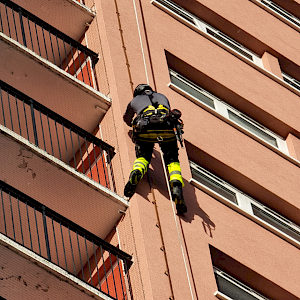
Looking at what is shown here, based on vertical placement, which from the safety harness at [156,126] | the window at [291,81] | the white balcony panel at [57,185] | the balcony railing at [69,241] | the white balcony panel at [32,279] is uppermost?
the window at [291,81]

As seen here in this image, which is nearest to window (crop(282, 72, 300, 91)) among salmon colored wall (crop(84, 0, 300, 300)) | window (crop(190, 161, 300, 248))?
salmon colored wall (crop(84, 0, 300, 300))

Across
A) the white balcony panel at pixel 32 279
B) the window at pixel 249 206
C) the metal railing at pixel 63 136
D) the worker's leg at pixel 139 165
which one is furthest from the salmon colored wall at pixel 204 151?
the white balcony panel at pixel 32 279

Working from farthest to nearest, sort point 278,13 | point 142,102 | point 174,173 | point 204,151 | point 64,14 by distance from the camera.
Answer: point 278,13, point 64,14, point 204,151, point 142,102, point 174,173

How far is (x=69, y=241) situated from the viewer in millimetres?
14797

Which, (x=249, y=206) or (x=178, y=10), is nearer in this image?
(x=249, y=206)

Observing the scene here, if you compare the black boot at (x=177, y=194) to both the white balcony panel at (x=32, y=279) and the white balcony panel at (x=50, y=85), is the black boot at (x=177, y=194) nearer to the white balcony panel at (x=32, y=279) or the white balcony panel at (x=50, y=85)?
the white balcony panel at (x=32, y=279)

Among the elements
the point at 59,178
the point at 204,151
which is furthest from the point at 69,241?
the point at 204,151

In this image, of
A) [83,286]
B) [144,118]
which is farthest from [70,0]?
[83,286]

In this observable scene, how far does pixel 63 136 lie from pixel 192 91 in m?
3.26

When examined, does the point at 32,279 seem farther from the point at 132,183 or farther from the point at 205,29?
the point at 205,29

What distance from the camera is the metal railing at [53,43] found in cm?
1720

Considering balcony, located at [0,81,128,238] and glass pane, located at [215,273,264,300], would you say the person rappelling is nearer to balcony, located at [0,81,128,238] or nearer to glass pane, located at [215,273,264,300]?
balcony, located at [0,81,128,238]

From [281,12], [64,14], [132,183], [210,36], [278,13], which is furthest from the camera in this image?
[281,12]

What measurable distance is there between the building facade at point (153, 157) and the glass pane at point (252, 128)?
3cm
